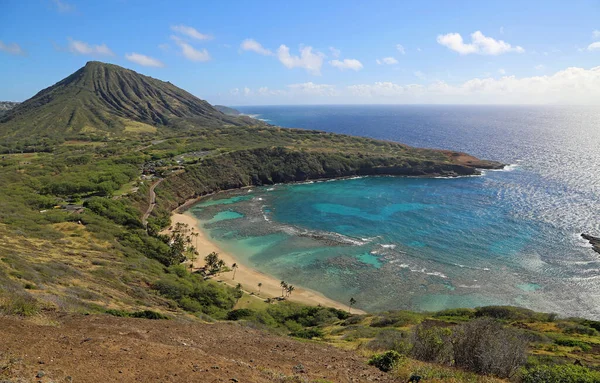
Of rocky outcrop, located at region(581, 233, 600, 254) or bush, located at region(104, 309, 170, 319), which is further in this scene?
rocky outcrop, located at region(581, 233, 600, 254)

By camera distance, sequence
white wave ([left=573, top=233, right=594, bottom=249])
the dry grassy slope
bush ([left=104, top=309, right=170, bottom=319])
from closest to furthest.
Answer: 1. bush ([left=104, top=309, right=170, bottom=319])
2. the dry grassy slope
3. white wave ([left=573, top=233, right=594, bottom=249])

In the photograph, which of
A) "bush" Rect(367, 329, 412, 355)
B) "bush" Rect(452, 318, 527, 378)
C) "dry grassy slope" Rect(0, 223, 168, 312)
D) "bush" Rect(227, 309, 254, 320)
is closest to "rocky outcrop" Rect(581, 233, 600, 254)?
"bush" Rect(367, 329, 412, 355)

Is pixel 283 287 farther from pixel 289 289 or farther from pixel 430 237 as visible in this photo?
pixel 430 237

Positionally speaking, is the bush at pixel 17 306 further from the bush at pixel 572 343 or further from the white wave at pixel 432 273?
the white wave at pixel 432 273

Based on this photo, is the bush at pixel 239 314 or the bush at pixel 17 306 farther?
the bush at pixel 239 314

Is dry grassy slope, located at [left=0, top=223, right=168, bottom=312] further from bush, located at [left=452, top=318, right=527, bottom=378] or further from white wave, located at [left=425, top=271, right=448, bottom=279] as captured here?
white wave, located at [left=425, top=271, right=448, bottom=279]

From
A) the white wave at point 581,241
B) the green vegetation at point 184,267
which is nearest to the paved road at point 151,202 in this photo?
the green vegetation at point 184,267
